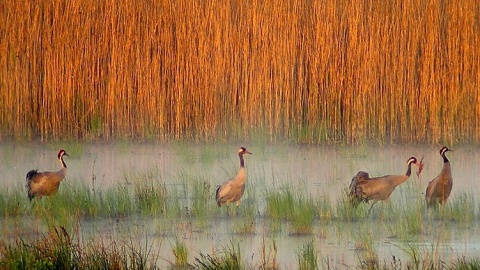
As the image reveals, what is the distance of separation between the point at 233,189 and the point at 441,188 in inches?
51.8

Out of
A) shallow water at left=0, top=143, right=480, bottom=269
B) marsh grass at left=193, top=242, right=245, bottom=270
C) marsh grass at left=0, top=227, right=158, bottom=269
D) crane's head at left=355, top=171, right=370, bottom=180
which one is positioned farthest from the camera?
crane's head at left=355, top=171, right=370, bottom=180

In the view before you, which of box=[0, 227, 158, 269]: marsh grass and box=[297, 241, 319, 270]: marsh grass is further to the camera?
box=[297, 241, 319, 270]: marsh grass

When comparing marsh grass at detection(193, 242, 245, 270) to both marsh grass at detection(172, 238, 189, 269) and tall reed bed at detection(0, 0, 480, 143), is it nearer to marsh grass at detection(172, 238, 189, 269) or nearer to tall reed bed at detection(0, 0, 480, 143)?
marsh grass at detection(172, 238, 189, 269)

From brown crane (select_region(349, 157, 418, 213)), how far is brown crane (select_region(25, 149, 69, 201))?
187cm

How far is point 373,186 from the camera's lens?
6.15m

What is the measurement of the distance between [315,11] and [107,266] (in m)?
2.06

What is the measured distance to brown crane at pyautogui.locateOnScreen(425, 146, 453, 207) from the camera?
6.11 meters

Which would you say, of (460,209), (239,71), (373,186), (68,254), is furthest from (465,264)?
(68,254)

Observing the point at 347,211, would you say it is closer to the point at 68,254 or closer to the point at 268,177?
the point at 268,177

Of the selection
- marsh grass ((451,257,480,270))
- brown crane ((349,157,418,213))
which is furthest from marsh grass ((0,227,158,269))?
marsh grass ((451,257,480,270))

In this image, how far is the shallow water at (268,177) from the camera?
605cm

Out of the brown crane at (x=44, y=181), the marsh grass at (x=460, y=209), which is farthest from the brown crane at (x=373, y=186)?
the brown crane at (x=44, y=181)

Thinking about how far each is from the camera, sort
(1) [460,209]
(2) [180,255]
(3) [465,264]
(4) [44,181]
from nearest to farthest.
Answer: (3) [465,264], (2) [180,255], (1) [460,209], (4) [44,181]

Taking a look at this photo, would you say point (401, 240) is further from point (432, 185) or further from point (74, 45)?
point (74, 45)
